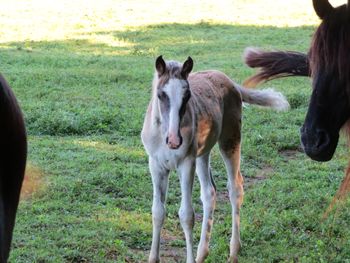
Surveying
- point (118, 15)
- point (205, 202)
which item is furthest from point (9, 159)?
point (118, 15)

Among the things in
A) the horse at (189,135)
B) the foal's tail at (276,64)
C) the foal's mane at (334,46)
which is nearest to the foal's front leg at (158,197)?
the horse at (189,135)

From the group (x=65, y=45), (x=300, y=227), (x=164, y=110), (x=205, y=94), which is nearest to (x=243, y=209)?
(x=300, y=227)

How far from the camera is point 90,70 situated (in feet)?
43.1

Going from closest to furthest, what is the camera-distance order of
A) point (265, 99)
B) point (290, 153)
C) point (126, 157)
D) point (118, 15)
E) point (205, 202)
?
1. point (205, 202)
2. point (265, 99)
3. point (126, 157)
4. point (290, 153)
5. point (118, 15)

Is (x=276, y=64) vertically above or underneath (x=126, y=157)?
above

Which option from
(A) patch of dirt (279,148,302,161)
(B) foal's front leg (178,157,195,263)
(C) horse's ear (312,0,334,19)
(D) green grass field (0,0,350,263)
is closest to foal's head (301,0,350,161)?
(C) horse's ear (312,0,334,19)

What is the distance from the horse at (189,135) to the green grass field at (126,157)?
1.13 feet

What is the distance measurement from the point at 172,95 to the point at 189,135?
43cm

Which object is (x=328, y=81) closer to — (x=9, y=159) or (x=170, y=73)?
(x=9, y=159)

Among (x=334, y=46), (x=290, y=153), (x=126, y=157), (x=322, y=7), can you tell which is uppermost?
(x=322, y=7)

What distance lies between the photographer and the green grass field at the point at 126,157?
5.98 meters

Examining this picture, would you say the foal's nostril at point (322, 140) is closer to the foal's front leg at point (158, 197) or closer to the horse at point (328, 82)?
the horse at point (328, 82)

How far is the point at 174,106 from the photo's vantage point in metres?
5.27

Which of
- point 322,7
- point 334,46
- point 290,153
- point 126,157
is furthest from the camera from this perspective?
point 290,153
